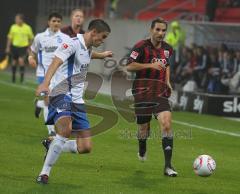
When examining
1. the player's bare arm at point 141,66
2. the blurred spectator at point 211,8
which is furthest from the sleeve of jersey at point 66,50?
the blurred spectator at point 211,8

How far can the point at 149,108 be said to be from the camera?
1216 cm

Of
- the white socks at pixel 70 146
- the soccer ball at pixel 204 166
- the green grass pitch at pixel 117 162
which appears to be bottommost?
the green grass pitch at pixel 117 162

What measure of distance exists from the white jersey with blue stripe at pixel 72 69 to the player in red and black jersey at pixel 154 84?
136 centimetres

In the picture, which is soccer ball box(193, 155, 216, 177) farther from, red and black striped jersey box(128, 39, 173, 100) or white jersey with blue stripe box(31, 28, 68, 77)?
white jersey with blue stripe box(31, 28, 68, 77)

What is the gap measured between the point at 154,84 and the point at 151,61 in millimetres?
484

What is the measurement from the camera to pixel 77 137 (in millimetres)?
11234

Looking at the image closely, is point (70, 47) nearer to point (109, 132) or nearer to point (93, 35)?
point (93, 35)

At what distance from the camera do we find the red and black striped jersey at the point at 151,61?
39.1 feet

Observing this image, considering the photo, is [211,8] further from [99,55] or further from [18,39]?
[99,55]

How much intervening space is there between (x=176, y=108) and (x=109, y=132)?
232 inches

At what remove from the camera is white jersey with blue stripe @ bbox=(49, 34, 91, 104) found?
10.3m

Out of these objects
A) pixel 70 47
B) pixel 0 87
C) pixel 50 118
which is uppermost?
pixel 70 47

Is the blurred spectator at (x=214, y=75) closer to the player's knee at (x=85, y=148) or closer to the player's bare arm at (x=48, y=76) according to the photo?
the player's knee at (x=85, y=148)

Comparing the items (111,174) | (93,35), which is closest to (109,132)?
(111,174)
